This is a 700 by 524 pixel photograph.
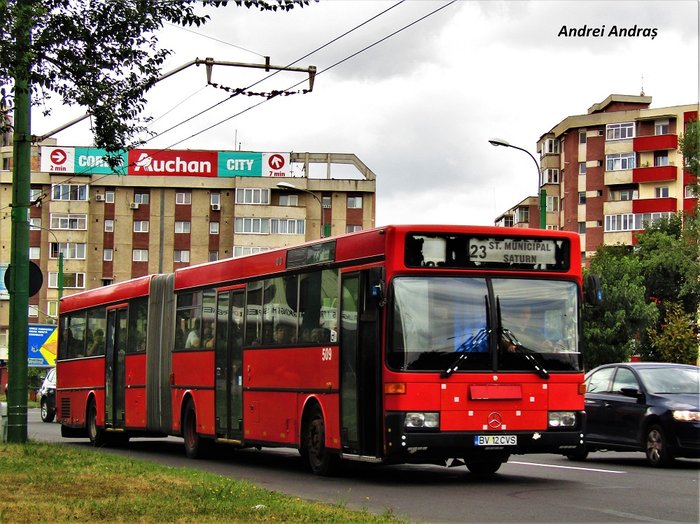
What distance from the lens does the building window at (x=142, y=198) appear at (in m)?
106

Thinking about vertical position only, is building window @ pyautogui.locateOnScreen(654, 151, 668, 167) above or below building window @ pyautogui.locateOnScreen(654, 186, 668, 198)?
above

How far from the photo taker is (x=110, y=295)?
26.7 m

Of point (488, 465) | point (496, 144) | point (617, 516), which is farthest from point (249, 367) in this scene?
point (496, 144)

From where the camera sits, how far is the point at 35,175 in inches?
4070

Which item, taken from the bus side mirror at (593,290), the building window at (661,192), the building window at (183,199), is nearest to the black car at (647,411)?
the bus side mirror at (593,290)

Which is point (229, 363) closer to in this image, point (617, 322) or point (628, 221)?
point (617, 322)

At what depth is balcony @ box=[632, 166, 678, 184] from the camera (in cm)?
9669

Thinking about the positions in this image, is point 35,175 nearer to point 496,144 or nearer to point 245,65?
point 496,144

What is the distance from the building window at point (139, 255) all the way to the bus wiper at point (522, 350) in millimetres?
92349

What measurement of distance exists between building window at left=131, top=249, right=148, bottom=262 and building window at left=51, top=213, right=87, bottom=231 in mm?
4290

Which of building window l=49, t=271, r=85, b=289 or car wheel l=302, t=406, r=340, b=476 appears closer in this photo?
car wheel l=302, t=406, r=340, b=476

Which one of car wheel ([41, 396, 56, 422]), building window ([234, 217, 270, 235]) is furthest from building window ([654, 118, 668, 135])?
car wheel ([41, 396, 56, 422])

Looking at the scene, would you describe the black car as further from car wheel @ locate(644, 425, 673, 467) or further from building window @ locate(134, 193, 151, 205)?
building window @ locate(134, 193, 151, 205)

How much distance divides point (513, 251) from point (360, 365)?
88.1 inches
